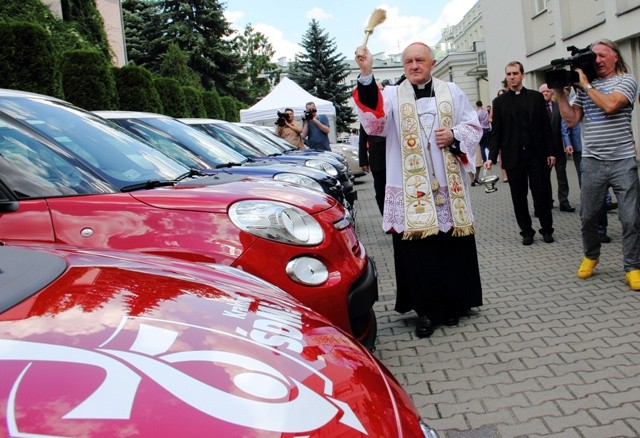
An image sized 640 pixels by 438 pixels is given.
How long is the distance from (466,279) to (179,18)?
47.4 m

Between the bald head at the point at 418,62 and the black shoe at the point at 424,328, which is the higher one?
the bald head at the point at 418,62

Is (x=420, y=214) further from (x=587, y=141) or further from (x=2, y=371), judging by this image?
(x=2, y=371)

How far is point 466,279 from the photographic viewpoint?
15.3ft

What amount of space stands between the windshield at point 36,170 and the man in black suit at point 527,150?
17.4 ft

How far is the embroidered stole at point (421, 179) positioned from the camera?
4.41 metres

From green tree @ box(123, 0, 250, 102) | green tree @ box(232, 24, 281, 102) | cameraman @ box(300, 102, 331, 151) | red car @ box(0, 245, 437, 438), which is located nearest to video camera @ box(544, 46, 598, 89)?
red car @ box(0, 245, 437, 438)

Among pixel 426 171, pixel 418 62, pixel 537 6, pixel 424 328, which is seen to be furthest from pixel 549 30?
pixel 424 328

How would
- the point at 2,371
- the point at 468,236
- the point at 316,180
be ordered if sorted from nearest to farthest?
the point at 2,371
the point at 468,236
the point at 316,180

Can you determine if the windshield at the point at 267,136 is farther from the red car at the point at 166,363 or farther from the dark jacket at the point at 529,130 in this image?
the red car at the point at 166,363

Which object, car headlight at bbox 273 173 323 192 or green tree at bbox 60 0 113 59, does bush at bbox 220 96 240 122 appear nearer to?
green tree at bbox 60 0 113 59

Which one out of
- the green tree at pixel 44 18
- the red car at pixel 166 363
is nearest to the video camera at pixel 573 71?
the red car at pixel 166 363

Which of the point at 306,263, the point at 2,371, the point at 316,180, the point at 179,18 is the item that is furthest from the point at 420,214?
the point at 179,18

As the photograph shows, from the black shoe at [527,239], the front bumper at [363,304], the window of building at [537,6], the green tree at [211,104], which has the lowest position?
the black shoe at [527,239]

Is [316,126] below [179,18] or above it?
below
